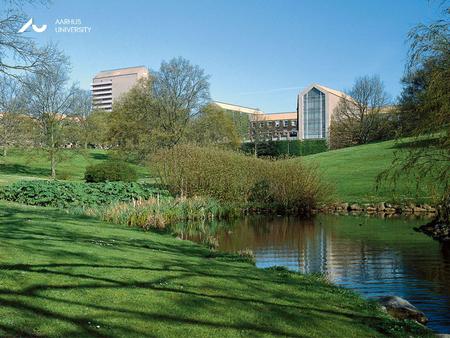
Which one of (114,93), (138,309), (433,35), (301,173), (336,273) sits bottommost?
(336,273)

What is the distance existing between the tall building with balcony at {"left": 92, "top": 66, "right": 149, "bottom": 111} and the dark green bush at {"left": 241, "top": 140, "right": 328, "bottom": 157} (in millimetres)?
70875

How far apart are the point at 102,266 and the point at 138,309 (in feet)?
7.74

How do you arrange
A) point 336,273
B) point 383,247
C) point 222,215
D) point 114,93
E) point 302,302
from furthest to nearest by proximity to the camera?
1. point 114,93
2. point 222,215
3. point 383,247
4. point 336,273
5. point 302,302

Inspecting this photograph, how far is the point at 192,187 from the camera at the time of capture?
26281mm

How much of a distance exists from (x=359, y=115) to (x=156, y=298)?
69.3 meters

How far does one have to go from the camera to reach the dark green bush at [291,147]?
73000mm

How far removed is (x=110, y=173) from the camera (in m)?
34.4

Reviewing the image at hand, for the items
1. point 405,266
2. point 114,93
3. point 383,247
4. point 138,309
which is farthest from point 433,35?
point 114,93

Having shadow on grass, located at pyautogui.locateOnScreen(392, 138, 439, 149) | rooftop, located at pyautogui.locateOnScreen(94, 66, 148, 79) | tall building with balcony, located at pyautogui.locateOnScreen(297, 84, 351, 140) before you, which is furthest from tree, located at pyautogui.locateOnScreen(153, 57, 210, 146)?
rooftop, located at pyautogui.locateOnScreen(94, 66, 148, 79)

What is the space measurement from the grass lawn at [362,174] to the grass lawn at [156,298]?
18861mm

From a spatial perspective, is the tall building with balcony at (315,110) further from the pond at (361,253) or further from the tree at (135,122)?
the pond at (361,253)

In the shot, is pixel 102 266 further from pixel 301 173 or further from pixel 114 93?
pixel 114 93

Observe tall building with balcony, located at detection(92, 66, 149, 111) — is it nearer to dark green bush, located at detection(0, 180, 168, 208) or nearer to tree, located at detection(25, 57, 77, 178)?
tree, located at detection(25, 57, 77, 178)

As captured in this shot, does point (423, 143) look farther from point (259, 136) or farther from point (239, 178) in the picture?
point (259, 136)
